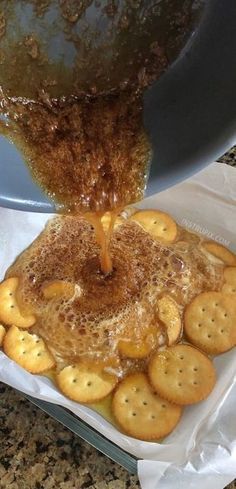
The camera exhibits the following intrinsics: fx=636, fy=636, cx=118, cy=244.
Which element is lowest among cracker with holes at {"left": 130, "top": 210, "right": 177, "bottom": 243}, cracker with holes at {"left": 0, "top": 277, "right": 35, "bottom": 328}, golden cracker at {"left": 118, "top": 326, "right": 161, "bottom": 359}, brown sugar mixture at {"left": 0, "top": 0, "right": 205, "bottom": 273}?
cracker with holes at {"left": 0, "top": 277, "right": 35, "bottom": 328}

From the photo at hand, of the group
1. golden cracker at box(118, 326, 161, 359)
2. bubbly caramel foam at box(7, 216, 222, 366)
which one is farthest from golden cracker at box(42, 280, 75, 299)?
golden cracker at box(118, 326, 161, 359)

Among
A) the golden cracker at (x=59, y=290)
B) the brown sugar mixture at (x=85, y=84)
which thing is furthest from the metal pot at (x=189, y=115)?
the golden cracker at (x=59, y=290)

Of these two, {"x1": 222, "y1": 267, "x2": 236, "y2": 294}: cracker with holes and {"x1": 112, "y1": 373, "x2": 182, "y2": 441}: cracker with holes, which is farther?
{"x1": 222, "y1": 267, "x2": 236, "y2": 294}: cracker with holes

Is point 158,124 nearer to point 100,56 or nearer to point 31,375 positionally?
point 100,56

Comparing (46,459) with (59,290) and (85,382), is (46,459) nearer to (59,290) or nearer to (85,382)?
(85,382)

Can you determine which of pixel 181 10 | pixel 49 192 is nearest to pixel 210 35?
pixel 181 10

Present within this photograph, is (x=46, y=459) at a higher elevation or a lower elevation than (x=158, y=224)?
lower

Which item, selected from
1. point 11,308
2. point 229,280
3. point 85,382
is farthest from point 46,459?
point 229,280

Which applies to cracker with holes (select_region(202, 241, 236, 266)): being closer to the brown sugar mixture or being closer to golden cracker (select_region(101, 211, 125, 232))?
golden cracker (select_region(101, 211, 125, 232))
